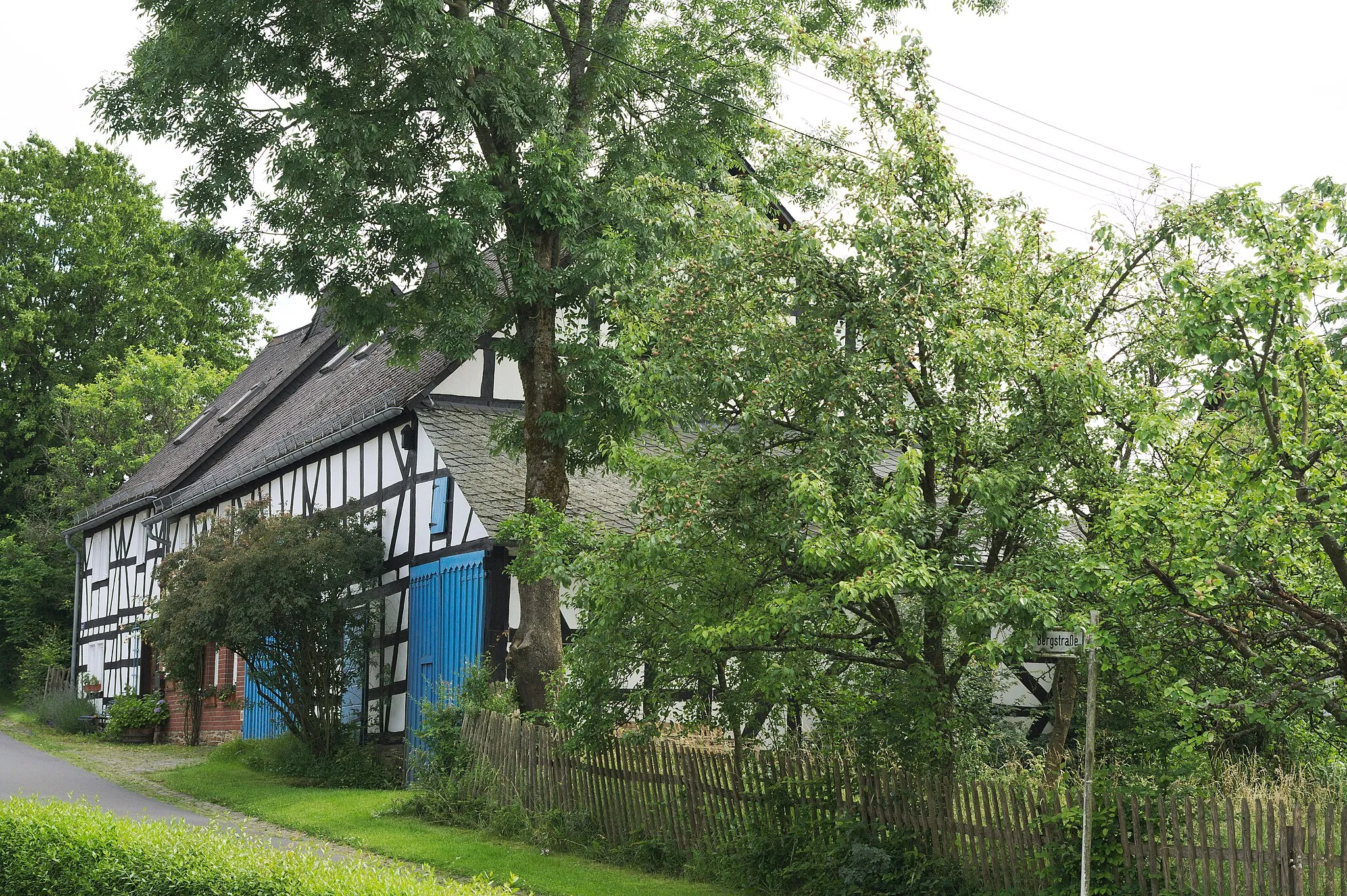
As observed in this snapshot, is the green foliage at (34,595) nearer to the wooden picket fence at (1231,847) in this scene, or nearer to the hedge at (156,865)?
the hedge at (156,865)

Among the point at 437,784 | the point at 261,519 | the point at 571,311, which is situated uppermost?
the point at 571,311

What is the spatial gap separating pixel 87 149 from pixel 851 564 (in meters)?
41.8

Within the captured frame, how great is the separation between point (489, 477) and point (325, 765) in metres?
4.66

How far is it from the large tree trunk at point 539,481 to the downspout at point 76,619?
2280 centimetres

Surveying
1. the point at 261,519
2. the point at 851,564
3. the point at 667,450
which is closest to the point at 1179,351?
the point at 851,564

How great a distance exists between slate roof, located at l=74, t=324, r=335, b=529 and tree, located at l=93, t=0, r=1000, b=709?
11.9 m

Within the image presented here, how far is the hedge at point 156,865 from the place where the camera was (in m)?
7.00

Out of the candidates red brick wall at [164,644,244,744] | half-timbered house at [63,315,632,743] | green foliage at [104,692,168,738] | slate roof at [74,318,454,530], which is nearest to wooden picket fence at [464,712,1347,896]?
half-timbered house at [63,315,632,743]

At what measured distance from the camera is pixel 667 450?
36.1 feet

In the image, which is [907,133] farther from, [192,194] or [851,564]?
[192,194]

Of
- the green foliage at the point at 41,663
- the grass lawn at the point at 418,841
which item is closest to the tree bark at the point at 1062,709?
the grass lawn at the point at 418,841

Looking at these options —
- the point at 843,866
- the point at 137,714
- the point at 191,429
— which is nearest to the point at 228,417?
the point at 191,429

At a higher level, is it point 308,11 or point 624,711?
point 308,11

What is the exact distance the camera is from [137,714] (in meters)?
26.1
